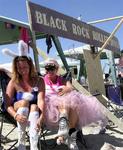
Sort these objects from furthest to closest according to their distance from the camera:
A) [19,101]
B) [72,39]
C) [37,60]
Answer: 1. [72,39]
2. [37,60]
3. [19,101]

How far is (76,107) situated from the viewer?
5.05m

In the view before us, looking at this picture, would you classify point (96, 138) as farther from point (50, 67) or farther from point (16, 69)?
point (16, 69)

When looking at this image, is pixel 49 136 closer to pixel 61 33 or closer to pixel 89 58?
pixel 61 33

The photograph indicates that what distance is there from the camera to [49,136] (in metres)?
6.48

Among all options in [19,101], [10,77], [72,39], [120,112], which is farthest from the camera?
[120,112]

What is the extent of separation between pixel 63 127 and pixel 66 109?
0.29 meters

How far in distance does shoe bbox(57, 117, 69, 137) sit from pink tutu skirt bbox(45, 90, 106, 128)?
107 mm

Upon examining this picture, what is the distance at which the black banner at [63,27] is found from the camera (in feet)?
20.9

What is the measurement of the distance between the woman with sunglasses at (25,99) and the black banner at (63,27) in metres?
1.32

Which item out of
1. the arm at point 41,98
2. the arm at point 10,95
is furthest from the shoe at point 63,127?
the arm at point 10,95

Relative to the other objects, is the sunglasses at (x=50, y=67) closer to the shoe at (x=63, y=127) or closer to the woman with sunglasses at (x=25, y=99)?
the woman with sunglasses at (x=25, y=99)

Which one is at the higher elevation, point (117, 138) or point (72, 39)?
point (72, 39)

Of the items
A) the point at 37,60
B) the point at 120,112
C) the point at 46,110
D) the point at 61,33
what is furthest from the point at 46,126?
the point at 120,112

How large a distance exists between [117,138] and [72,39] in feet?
7.40
